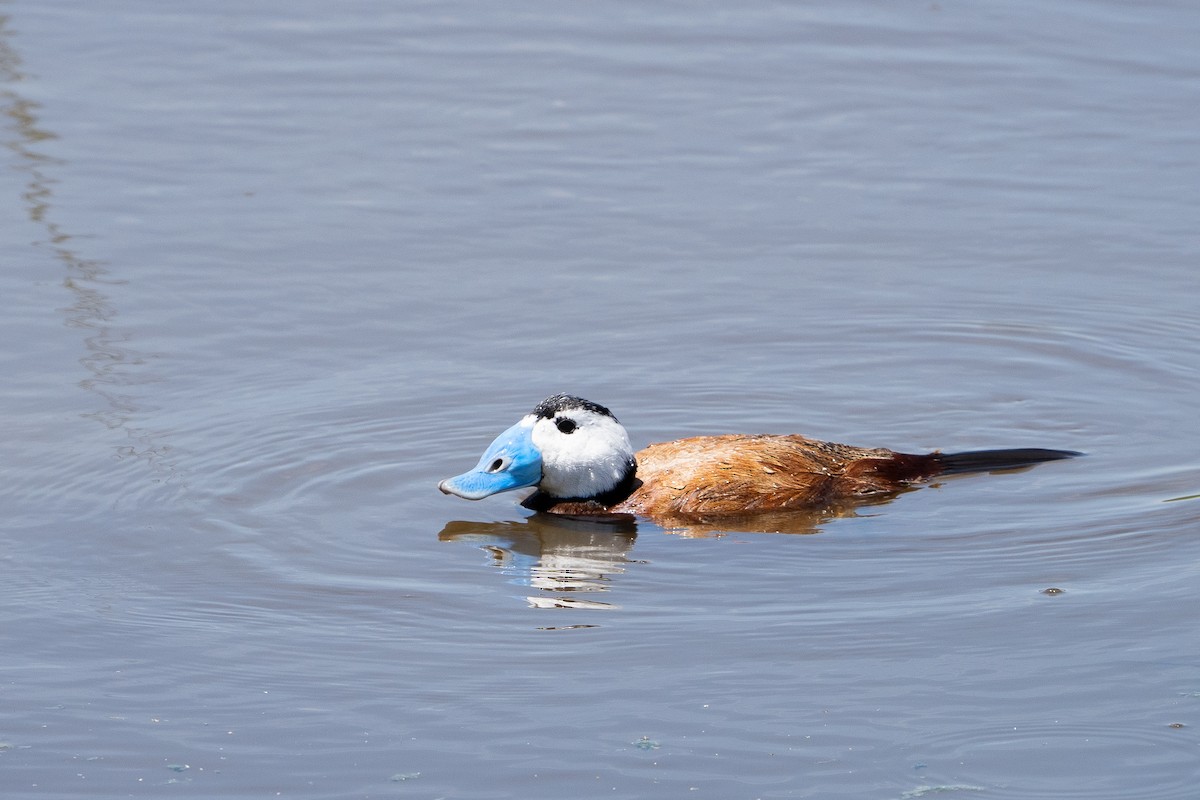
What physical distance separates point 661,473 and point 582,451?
40 centimetres

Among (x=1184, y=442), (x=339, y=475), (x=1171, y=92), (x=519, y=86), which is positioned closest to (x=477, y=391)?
(x=339, y=475)

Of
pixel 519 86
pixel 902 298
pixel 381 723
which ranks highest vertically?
pixel 519 86

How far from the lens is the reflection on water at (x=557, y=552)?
7309 millimetres

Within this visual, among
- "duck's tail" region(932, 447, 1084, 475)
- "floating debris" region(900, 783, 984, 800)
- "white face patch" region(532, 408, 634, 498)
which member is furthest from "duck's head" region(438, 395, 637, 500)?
"floating debris" region(900, 783, 984, 800)

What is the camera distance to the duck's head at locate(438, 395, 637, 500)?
8.21m

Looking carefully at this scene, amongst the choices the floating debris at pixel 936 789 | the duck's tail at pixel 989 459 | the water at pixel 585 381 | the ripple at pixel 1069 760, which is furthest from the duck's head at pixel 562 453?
the floating debris at pixel 936 789

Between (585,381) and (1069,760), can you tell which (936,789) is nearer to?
(1069,760)

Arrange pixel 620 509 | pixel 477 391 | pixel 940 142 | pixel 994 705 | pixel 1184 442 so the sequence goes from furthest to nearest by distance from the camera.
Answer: pixel 940 142 → pixel 477 391 → pixel 1184 442 → pixel 620 509 → pixel 994 705

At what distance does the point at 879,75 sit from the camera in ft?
46.8

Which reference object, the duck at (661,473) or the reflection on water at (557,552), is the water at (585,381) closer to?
the reflection on water at (557,552)

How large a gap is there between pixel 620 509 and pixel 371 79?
701 centimetres

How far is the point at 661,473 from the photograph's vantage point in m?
8.35

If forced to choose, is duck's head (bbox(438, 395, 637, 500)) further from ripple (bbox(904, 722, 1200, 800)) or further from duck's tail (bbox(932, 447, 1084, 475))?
ripple (bbox(904, 722, 1200, 800))

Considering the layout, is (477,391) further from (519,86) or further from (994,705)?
(519,86)
